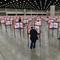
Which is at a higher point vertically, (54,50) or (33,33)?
(33,33)

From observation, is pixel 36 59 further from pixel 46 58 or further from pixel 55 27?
pixel 55 27

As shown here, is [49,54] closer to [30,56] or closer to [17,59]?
[30,56]

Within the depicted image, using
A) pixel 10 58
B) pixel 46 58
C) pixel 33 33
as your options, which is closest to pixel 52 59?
pixel 46 58

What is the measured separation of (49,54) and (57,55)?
48 cm

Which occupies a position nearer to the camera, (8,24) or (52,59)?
(52,59)

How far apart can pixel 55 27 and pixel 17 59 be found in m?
14.0

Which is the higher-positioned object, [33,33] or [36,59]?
[33,33]

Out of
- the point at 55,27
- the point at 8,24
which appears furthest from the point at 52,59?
the point at 8,24

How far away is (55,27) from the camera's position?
22.6 meters

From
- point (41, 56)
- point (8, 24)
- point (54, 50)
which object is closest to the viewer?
point (41, 56)

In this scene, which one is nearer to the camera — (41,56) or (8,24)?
(41,56)

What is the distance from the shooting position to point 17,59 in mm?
9227

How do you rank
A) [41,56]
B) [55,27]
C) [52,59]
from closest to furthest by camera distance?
1. [52,59]
2. [41,56]
3. [55,27]

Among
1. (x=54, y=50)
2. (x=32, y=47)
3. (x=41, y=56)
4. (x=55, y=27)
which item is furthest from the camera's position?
(x=55, y=27)
